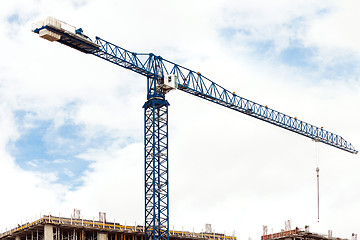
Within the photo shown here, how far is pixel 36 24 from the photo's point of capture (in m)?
104

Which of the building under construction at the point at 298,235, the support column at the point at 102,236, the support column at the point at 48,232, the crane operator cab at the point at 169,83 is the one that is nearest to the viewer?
the support column at the point at 48,232

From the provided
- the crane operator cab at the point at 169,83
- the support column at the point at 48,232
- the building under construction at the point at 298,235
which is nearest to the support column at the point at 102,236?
the support column at the point at 48,232

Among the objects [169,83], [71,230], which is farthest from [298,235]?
[71,230]

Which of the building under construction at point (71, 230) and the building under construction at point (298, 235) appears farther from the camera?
the building under construction at point (298, 235)

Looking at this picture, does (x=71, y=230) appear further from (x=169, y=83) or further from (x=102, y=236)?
(x=169, y=83)

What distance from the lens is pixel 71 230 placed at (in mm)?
113562

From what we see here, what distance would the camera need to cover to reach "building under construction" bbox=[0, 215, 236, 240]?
4338 inches

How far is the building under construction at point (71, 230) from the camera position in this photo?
110 meters

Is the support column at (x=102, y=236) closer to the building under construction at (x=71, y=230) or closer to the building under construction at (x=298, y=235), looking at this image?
the building under construction at (x=71, y=230)

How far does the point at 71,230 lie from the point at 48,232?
5.62 meters

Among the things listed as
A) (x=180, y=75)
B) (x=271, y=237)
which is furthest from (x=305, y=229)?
(x=180, y=75)

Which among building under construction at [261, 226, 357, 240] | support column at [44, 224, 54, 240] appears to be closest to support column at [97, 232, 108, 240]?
support column at [44, 224, 54, 240]

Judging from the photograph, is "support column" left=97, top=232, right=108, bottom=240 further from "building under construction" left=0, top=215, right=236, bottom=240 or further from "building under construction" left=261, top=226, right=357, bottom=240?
"building under construction" left=261, top=226, right=357, bottom=240

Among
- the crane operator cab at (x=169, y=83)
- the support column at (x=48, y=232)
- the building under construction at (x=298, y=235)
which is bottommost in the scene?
Result: the building under construction at (x=298, y=235)
